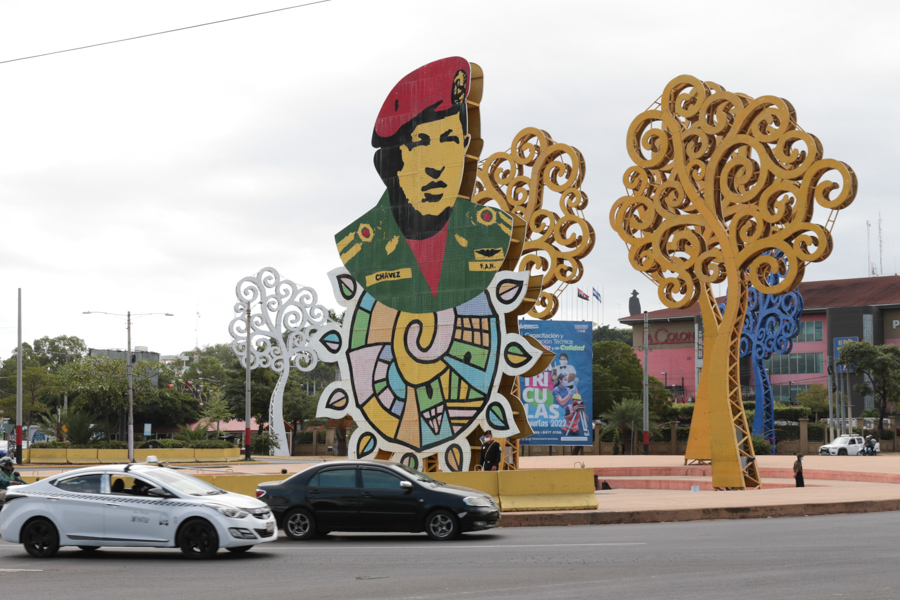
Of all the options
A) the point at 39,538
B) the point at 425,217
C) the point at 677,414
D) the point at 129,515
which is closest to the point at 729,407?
the point at 425,217

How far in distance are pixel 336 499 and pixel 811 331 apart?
88.0 metres

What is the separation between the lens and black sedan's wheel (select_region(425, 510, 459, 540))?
1600 cm

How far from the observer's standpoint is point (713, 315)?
33969mm

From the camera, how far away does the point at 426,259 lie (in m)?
26.0

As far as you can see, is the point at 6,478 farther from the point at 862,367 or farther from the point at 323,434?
the point at 862,367

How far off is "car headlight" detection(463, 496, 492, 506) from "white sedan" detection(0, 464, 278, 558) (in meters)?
3.38

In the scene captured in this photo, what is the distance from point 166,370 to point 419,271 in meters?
51.8

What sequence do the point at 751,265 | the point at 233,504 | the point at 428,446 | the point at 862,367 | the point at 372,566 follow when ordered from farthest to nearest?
1. the point at 862,367
2. the point at 751,265
3. the point at 428,446
4. the point at 233,504
5. the point at 372,566

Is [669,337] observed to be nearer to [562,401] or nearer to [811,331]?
[811,331]

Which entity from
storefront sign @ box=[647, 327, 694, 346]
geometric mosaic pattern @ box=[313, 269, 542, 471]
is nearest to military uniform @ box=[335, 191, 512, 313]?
geometric mosaic pattern @ box=[313, 269, 542, 471]

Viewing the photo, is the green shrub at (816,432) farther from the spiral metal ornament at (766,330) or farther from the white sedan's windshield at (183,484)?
the white sedan's windshield at (183,484)

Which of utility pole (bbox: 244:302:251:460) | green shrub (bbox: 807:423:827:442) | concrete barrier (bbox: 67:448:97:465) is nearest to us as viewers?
concrete barrier (bbox: 67:448:97:465)

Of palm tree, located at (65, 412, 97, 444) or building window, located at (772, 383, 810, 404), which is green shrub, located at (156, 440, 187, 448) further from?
building window, located at (772, 383, 810, 404)

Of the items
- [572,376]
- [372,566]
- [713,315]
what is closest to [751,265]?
[713,315]
